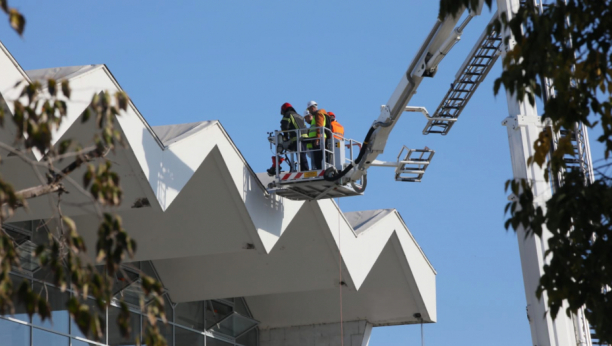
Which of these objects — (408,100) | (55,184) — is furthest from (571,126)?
(408,100)

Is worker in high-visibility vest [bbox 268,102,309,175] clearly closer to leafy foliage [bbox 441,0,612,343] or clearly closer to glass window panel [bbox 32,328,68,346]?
glass window panel [bbox 32,328,68,346]

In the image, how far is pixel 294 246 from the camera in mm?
25031

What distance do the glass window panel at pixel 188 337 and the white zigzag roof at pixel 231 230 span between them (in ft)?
3.08

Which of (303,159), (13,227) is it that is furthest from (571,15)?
(13,227)

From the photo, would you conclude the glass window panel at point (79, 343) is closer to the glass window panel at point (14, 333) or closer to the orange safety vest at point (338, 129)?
the glass window panel at point (14, 333)

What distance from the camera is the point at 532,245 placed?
15.3 meters

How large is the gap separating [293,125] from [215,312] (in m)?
9.08

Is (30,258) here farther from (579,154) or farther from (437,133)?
(579,154)

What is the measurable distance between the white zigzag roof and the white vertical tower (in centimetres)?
677

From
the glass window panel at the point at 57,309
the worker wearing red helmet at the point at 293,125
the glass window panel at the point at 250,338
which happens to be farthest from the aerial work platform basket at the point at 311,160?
the glass window panel at the point at 250,338

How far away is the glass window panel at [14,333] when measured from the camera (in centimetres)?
1980

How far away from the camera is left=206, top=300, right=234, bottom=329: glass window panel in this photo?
1096 inches

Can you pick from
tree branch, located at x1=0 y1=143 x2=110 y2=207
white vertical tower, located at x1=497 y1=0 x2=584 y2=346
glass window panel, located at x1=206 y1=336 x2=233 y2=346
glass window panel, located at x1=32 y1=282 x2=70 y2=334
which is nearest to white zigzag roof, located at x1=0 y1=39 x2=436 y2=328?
glass window panel, located at x1=32 y1=282 x2=70 y2=334

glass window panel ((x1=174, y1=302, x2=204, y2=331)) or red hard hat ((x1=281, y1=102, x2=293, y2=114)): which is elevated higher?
red hard hat ((x1=281, y1=102, x2=293, y2=114))
